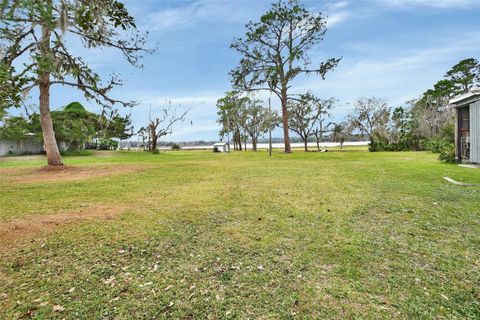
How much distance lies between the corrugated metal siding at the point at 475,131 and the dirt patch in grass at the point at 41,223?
43.9 feet

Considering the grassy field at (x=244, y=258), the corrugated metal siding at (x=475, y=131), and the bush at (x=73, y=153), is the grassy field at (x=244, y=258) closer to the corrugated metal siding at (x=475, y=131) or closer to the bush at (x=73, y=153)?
the corrugated metal siding at (x=475, y=131)

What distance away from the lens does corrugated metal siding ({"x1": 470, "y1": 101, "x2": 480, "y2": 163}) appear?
11.3 m

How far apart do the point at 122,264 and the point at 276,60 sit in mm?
26082

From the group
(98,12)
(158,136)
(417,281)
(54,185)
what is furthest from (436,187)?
(158,136)

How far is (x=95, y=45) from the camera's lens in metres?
10.3

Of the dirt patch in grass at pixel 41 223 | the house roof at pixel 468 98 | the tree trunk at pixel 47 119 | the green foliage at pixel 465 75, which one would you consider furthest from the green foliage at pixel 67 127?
the green foliage at pixel 465 75

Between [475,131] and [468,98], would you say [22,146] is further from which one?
[475,131]

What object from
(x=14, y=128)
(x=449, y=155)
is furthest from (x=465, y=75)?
(x=14, y=128)

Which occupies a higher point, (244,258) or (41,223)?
(41,223)

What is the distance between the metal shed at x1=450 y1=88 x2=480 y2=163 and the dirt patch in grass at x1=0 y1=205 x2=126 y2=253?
1346cm

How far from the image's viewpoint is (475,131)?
A: 11.5 m

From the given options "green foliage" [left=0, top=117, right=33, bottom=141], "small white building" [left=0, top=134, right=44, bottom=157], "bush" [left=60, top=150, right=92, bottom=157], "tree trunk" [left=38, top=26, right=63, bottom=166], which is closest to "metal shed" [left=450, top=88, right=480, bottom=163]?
"tree trunk" [left=38, top=26, right=63, bottom=166]

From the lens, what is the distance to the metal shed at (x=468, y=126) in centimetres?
1142

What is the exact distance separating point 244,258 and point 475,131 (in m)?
12.8
